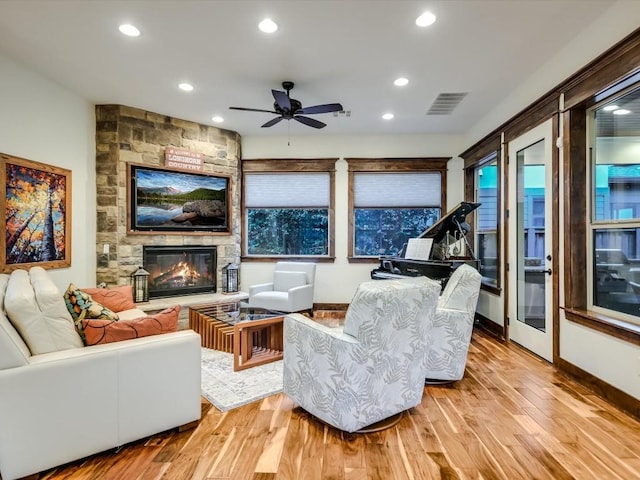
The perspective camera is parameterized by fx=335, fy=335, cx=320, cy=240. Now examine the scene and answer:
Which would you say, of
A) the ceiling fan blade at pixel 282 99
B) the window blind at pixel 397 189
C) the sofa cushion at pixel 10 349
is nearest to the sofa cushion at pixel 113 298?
the sofa cushion at pixel 10 349

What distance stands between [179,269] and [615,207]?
5.30 m

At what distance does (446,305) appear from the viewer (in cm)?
287

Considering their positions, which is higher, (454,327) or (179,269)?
(179,269)

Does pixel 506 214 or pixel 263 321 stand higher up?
pixel 506 214

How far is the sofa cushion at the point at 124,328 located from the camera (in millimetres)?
2008

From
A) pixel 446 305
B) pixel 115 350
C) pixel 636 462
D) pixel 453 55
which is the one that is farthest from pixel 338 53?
pixel 636 462

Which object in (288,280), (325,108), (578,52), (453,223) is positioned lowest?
(288,280)

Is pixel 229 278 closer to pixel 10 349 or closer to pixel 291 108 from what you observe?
pixel 291 108

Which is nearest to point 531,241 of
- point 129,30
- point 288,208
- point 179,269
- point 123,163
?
point 288,208

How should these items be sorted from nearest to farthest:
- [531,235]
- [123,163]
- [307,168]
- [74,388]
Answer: [74,388]
[531,235]
[123,163]
[307,168]

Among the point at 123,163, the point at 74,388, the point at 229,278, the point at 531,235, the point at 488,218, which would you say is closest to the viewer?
the point at 74,388

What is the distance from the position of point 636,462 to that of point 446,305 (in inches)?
54.8

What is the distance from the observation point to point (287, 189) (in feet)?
19.8

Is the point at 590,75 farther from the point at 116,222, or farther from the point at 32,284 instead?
the point at 116,222
